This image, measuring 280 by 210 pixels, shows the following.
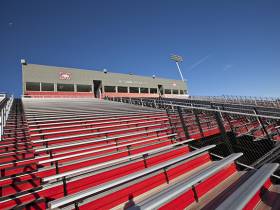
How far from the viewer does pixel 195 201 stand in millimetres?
2830

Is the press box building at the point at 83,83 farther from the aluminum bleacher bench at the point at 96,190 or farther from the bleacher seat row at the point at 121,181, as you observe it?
the aluminum bleacher bench at the point at 96,190

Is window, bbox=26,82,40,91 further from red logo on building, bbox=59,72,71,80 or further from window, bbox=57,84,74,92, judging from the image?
red logo on building, bbox=59,72,71,80

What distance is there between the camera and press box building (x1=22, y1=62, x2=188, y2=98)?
2502 cm

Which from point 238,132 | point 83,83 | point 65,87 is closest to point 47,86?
point 65,87

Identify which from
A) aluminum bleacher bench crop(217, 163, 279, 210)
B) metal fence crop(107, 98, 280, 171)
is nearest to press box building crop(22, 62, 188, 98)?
metal fence crop(107, 98, 280, 171)

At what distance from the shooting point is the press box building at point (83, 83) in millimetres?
25016

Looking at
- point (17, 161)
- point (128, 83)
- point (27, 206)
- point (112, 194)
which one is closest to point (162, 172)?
point (112, 194)

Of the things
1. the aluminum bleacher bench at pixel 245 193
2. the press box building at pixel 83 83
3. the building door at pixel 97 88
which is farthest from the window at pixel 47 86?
the aluminum bleacher bench at pixel 245 193

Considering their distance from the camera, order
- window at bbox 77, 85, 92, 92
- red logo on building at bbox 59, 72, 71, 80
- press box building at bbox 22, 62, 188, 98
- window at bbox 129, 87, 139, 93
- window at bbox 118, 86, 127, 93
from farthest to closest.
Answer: window at bbox 129, 87, 139, 93 < window at bbox 118, 86, 127, 93 < window at bbox 77, 85, 92, 92 < red logo on building at bbox 59, 72, 71, 80 < press box building at bbox 22, 62, 188, 98

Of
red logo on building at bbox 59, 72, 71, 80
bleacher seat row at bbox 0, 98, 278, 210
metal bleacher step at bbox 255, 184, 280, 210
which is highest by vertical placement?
red logo on building at bbox 59, 72, 71, 80

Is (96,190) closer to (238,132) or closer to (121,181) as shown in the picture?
(121,181)

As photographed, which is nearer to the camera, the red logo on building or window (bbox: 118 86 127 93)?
the red logo on building

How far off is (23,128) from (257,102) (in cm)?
1802

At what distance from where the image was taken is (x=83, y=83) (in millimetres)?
28859
